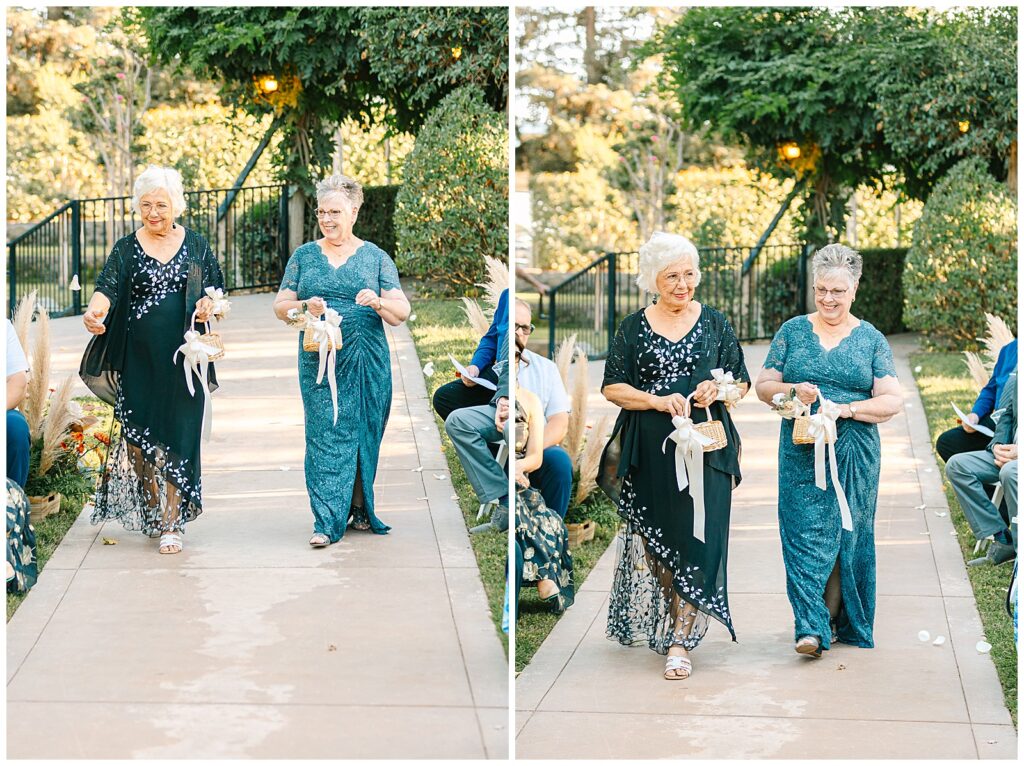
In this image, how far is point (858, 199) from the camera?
12133 millimetres

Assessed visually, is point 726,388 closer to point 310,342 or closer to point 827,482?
point 827,482

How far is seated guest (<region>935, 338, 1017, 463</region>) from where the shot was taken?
4.71m

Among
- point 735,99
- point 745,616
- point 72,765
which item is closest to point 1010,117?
point 735,99

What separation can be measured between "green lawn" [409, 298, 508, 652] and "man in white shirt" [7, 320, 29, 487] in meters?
1.16

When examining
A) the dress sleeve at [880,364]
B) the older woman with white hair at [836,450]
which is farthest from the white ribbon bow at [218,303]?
the dress sleeve at [880,364]

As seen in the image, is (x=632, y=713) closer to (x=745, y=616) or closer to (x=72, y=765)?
→ (x=745, y=616)

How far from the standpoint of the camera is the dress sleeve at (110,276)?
169 inches

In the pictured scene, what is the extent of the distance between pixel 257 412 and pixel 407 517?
2.13 feet

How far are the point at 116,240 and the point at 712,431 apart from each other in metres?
1.99

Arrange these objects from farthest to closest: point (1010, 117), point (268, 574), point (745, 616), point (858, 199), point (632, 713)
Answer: point (858, 199) → point (1010, 117) → point (745, 616) → point (268, 574) → point (632, 713)

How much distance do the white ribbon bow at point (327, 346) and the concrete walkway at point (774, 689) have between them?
3.42 ft

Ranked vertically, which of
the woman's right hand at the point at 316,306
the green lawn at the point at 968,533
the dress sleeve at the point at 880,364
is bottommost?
the green lawn at the point at 968,533

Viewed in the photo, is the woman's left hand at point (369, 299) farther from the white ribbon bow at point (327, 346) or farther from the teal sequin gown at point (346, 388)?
the white ribbon bow at point (327, 346)

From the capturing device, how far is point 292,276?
4.33 meters
